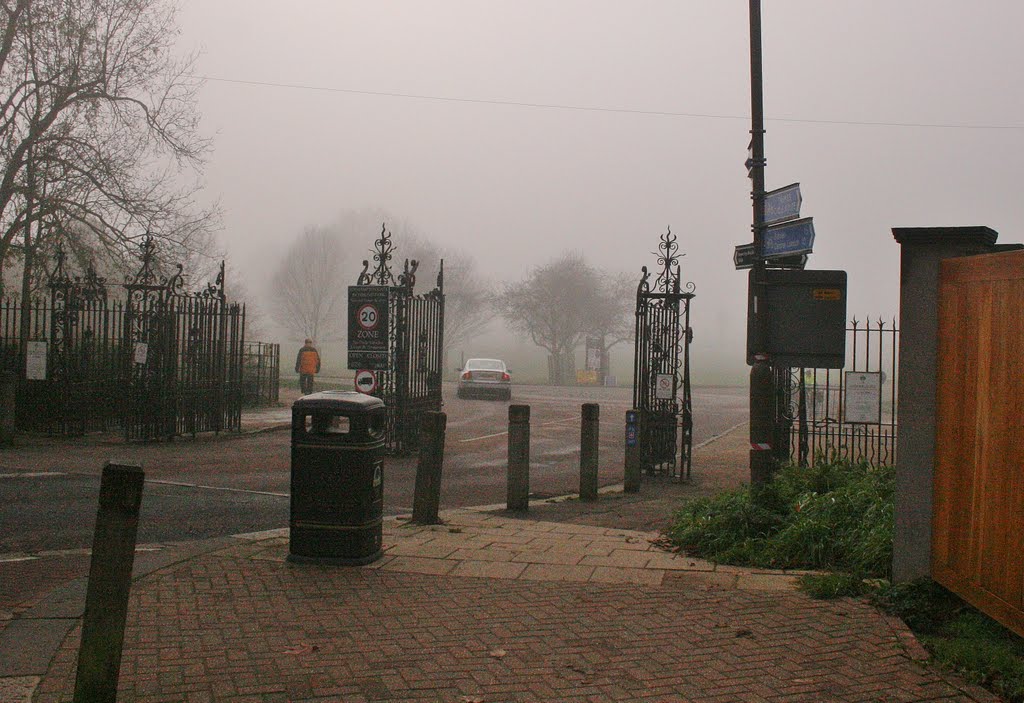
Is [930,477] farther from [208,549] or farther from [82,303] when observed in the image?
[82,303]

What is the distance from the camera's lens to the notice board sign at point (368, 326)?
14.7 m

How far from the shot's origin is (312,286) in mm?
68375

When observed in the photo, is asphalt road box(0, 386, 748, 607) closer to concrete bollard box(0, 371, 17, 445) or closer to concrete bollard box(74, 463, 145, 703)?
concrete bollard box(0, 371, 17, 445)

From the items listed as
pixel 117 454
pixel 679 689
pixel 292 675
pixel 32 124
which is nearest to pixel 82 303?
pixel 117 454

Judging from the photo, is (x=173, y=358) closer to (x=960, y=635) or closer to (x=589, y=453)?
(x=589, y=453)

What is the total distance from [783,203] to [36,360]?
45.5 feet

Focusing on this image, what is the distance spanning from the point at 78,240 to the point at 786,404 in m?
16.4

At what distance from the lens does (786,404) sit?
38.6ft

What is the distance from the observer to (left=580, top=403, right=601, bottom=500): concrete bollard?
36.3 ft

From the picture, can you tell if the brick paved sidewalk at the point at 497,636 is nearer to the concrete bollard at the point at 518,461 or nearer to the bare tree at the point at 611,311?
the concrete bollard at the point at 518,461

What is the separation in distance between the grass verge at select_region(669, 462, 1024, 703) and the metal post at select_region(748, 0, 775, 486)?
1.06 feet

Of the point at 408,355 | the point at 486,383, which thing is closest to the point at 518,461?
the point at 408,355

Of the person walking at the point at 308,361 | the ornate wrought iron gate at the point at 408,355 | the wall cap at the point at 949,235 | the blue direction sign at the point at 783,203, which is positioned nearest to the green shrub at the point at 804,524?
the wall cap at the point at 949,235

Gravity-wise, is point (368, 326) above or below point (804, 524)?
above
